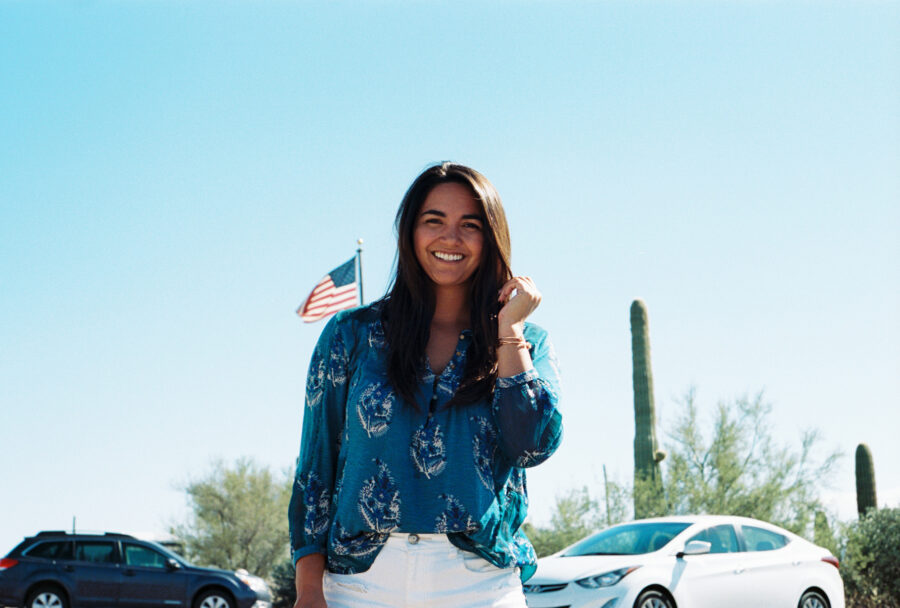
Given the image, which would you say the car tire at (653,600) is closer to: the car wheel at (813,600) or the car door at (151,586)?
the car wheel at (813,600)

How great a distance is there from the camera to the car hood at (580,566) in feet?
36.2

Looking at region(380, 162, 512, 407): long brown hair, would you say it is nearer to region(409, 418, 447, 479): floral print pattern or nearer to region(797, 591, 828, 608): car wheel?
region(409, 418, 447, 479): floral print pattern

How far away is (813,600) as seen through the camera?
13.0 metres

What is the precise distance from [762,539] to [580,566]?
9.17 feet

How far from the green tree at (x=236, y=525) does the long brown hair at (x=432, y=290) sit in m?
34.0

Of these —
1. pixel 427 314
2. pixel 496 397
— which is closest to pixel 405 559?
pixel 496 397

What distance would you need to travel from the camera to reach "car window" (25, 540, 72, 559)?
19469 mm

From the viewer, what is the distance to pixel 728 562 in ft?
39.7

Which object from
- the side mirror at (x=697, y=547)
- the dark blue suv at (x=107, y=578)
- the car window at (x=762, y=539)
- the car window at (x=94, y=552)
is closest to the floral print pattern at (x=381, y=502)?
the side mirror at (x=697, y=547)

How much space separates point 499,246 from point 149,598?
18459mm

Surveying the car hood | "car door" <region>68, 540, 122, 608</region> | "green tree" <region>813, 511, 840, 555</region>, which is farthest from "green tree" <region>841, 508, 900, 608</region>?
"car door" <region>68, 540, 122, 608</region>

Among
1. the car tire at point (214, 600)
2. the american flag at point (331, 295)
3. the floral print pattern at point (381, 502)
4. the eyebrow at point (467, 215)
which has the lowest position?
the car tire at point (214, 600)

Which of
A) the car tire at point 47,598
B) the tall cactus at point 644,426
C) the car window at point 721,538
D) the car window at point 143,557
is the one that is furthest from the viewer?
the tall cactus at point 644,426

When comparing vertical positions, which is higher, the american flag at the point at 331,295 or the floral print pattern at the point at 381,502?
the american flag at the point at 331,295
